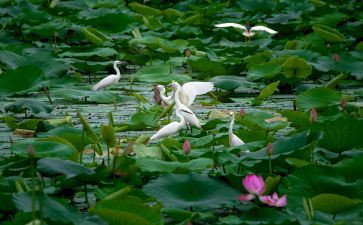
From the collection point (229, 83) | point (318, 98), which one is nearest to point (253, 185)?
point (318, 98)

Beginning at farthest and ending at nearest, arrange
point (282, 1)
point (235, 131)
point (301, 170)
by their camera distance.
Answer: point (282, 1) → point (235, 131) → point (301, 170)

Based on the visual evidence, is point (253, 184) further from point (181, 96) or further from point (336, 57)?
point (336, 57)

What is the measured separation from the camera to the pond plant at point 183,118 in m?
2.30

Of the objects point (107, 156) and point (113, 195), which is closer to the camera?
point (113, 195)

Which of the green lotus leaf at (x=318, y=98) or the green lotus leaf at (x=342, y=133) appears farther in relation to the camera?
the green lotus leaf at (x=318, y=98)

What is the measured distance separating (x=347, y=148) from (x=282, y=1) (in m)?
5.16

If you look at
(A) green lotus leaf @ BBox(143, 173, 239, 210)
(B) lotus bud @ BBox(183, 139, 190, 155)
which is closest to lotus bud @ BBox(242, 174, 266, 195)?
(A) green lotus leaf @ BBox(143, 173, 239, 210)

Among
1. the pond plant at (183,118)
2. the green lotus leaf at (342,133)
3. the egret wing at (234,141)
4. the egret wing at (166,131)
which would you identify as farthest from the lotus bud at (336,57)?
the green lotus leaf at (342,133)

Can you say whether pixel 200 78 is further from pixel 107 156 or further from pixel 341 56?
pixel 107 156

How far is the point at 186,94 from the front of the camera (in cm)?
387

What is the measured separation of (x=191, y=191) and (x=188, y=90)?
1.59 metres

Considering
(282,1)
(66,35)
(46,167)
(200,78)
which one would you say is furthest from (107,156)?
(282,1)

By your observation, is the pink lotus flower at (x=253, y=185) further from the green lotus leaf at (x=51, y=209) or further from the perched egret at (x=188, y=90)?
the perched egret at (x=188, y=90)

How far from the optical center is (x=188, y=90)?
154 inches
